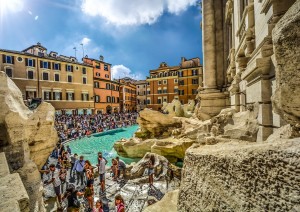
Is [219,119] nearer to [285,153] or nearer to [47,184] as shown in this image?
[285,153]

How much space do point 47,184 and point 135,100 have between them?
51584mm

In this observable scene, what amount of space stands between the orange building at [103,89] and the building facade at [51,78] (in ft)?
6.67

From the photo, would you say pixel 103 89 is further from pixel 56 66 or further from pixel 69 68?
pixel 56 66

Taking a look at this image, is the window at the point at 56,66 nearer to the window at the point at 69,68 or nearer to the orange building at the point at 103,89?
the window at the point at 69,68

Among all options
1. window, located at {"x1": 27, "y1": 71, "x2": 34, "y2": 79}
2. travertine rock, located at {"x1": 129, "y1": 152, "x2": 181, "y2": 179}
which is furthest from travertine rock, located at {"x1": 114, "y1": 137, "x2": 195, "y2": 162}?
window, located at {"x1": 27, "y1": 71, "x2": 34, "y2": 79}

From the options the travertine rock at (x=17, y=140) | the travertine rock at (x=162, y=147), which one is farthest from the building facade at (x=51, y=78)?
the travertine rock at (x=17, y=140)

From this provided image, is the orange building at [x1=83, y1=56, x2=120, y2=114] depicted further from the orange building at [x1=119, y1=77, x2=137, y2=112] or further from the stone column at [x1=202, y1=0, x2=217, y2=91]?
the stone column at [x1=202, y1=0, x2=217, y2=91]

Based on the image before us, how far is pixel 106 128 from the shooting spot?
27859 millimetres

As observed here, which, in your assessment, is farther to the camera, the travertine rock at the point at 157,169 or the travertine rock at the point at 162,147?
the travertine rock at the point at 162,147

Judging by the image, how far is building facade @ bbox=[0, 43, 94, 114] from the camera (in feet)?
89.8

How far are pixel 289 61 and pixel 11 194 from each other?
332 cm

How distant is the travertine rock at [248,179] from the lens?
39.3 inches

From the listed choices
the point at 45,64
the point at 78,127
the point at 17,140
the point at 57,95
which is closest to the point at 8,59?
the point at 45,64

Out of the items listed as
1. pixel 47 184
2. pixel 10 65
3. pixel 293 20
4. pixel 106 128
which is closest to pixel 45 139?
pixel 47 184
